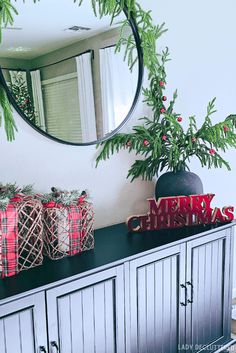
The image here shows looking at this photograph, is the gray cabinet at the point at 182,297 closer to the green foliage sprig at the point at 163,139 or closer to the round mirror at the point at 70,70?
the green foliage sprig at the point at 163,139

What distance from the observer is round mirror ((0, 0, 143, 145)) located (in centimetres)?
154

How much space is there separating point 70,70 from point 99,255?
2.79ft

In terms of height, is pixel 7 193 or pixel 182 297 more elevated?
pixel 7 193

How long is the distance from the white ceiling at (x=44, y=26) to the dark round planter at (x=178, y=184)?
823 millimetres

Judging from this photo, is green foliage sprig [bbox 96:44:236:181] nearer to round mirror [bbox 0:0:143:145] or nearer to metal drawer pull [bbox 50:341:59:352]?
round mirror [bbox 0:0:143:145]

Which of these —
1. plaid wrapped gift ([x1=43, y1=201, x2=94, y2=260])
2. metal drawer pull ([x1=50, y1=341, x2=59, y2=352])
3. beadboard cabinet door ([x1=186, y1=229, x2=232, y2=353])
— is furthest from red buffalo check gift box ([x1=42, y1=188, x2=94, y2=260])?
beadboard cabinet door ([x1=186, y1=229, x2=232, y2=353])

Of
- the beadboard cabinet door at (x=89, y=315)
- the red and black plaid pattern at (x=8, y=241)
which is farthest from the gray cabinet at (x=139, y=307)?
the red and black plaid pattern at (x=8, y=241)

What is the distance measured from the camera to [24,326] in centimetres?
119

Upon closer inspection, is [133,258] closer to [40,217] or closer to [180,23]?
[40,217]

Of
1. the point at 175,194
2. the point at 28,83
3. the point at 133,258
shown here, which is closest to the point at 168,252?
the point at 133,258

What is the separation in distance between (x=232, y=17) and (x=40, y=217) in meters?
2.02

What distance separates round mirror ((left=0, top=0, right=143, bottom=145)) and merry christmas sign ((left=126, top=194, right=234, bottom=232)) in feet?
1.46

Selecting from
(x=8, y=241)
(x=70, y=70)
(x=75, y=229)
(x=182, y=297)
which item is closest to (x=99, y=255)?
(x=75, y=229)

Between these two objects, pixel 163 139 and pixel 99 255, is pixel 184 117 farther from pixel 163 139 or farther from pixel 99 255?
pixel 99 255
